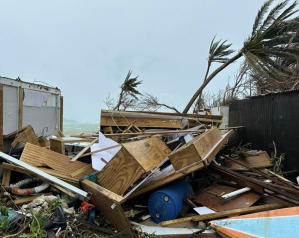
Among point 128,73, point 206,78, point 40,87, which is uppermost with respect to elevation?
point 128,73

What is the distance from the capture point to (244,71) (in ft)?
37.9

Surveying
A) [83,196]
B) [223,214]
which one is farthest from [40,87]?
[223,214]

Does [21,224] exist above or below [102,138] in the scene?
below

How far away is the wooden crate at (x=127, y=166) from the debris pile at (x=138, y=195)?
0.04 feet

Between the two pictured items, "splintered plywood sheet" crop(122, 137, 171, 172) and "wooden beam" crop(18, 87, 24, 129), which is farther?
"wooden beam" crop(18, 87, 24, 129)

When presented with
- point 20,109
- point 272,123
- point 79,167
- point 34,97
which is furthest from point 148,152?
point 34,97

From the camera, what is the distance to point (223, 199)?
288 centimetres

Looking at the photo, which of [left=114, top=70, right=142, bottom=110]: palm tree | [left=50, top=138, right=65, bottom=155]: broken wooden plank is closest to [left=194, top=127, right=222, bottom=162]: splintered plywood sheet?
[left=50, top=138, right=65, bottom=155]: broken wooden plank

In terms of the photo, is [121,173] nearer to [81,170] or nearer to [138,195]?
[138,195]

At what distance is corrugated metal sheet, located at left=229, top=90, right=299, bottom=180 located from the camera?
417 centimetres

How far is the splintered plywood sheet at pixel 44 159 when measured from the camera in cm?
304

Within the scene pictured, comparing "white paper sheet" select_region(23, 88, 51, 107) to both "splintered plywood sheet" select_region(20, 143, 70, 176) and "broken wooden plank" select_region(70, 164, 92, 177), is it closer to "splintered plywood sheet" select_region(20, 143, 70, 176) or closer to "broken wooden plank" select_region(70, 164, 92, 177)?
"splintered plywood sheet" select_region(20, 143, 70, 176)

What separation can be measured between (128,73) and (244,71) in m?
6.80

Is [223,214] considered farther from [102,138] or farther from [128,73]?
[128,73]
